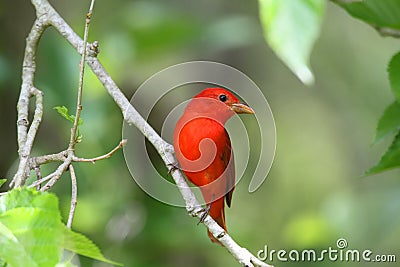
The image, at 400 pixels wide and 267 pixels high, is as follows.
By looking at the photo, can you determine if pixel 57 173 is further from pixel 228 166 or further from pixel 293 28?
pixel 228 166

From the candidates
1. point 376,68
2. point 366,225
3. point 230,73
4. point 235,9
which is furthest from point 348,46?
point 366,225

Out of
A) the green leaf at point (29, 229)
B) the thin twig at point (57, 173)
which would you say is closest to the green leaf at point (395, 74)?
the thin twig at point (57, 173)

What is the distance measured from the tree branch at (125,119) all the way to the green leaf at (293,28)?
74cm

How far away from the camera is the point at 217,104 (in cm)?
282

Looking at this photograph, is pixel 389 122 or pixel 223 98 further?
pixel 223 98

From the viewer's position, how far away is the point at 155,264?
3965mm

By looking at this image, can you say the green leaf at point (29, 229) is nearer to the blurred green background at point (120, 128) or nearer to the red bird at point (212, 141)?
the red bird at point (212, 141)

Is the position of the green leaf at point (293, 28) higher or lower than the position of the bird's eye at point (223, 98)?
lower

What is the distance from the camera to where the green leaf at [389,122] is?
1.91m

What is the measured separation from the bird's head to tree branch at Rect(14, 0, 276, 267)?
2.41 ft

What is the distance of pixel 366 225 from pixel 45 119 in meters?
1.79

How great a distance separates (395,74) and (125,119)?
68 cm

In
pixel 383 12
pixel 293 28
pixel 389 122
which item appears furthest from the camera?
pixel 389 122

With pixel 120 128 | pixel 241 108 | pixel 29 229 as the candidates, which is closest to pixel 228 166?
pixel 241 108
